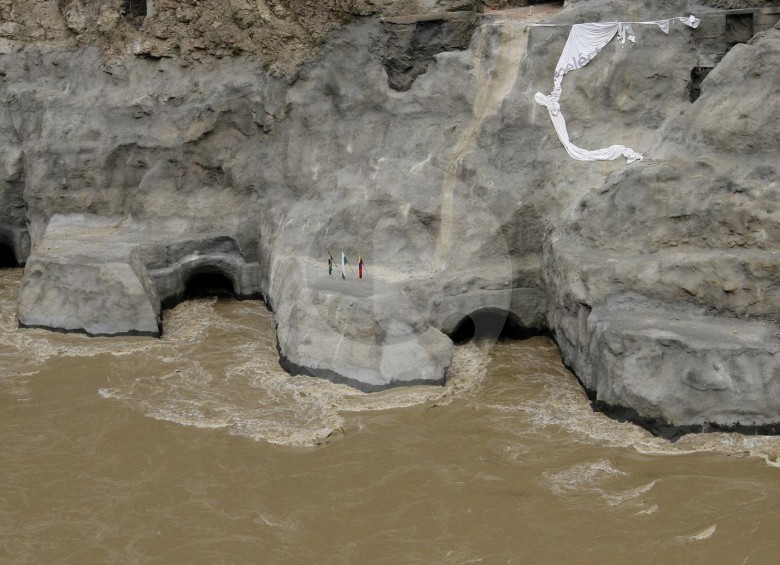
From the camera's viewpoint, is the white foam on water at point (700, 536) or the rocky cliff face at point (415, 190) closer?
the white foam on water at point (700, 536)

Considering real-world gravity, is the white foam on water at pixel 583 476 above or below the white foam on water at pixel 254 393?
above

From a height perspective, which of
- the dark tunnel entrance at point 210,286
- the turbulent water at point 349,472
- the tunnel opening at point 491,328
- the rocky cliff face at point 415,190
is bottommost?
the turbulent water at point 349,472

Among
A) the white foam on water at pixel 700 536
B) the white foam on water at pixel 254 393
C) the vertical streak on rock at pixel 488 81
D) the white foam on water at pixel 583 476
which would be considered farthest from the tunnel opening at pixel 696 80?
the white foam on water at pixel 700 536

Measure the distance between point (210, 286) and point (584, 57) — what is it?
22.6 ft

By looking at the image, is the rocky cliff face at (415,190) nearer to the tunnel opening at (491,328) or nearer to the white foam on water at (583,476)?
the tunnel opening at (491,328)

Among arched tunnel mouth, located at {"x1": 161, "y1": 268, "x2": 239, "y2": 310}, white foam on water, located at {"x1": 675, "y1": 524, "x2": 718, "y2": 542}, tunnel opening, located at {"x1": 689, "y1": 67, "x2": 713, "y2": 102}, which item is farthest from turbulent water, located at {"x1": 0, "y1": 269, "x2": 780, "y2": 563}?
tunnel opening, located at {"x1": 689, "y1": 67, "x2": 713, "y2": 102}

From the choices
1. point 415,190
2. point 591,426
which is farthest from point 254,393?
point 591,426

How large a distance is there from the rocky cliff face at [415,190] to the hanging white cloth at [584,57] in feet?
0.41

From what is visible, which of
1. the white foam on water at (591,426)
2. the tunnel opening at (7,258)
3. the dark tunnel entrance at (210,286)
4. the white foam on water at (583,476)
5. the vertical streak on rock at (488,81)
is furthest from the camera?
the tunnel opening at (7,258)

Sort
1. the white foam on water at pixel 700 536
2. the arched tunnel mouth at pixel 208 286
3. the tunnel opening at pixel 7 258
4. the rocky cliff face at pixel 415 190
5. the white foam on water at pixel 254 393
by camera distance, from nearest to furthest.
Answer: the white foam on water at pixel 700 536 < the white foam on water at pixel 254 393 < the rocky cliff face at pixel 415 190 < the arched tunnel mouth at pixel 208 286 < the tunnel opening at pixel 7 258

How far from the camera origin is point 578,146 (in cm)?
1300

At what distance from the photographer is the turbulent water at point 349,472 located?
838 centimetres

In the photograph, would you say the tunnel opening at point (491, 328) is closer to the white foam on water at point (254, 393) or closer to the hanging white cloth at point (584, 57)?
the white foam on water at point (254, 393)

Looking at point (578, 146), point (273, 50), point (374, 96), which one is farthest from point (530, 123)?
point (273, 50)
